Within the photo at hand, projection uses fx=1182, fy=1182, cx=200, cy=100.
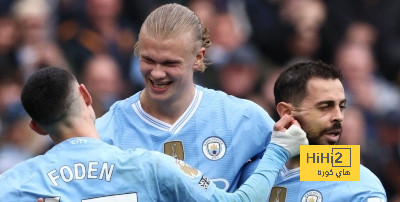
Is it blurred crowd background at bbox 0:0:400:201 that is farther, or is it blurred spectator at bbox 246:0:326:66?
blurred spectator at bbox 246:0:326:66

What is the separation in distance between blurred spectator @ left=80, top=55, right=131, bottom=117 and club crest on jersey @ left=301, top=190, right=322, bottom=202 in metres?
4.75

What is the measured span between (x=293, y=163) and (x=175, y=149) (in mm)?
734

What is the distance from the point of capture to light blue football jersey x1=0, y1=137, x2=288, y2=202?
19.8 feet

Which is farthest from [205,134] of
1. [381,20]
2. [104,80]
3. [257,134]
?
[381,20]

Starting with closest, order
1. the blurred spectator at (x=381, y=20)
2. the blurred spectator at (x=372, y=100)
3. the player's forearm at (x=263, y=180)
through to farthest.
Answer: the player's forearm at (x=263, y=180) < the blurred spectator at (x=372, y=100) < the blurred spectator at (x=381, y=20)

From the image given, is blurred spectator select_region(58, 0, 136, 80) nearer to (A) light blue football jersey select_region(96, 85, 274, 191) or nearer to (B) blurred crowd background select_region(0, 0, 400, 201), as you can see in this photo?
(B) blurred crowd background select_region(0, 0, 400, 201)

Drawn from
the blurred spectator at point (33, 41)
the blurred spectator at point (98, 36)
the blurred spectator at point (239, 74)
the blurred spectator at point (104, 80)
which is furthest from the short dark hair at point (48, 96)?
the blurred spectator at point (98, 36)

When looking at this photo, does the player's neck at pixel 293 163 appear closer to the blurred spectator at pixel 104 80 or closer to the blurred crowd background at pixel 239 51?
the blurred crowd background at pixel 239 51

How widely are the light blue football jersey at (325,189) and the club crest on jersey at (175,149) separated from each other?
2.00 ft

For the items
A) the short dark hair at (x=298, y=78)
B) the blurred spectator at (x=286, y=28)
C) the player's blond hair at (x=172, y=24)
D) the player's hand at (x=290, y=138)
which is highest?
the blurred spectator at (x=286, y=28)

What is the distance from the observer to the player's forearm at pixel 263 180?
6.20 metres

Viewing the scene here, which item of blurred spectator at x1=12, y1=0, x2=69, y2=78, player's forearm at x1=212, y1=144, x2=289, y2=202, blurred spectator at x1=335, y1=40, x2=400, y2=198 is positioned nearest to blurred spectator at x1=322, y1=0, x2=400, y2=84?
blurred spectator at x1=335, y1=40, x2=400, y2=198

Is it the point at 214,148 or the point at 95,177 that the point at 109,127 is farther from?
the point at 95,177

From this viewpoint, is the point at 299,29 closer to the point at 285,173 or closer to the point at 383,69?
the point at 383,69
